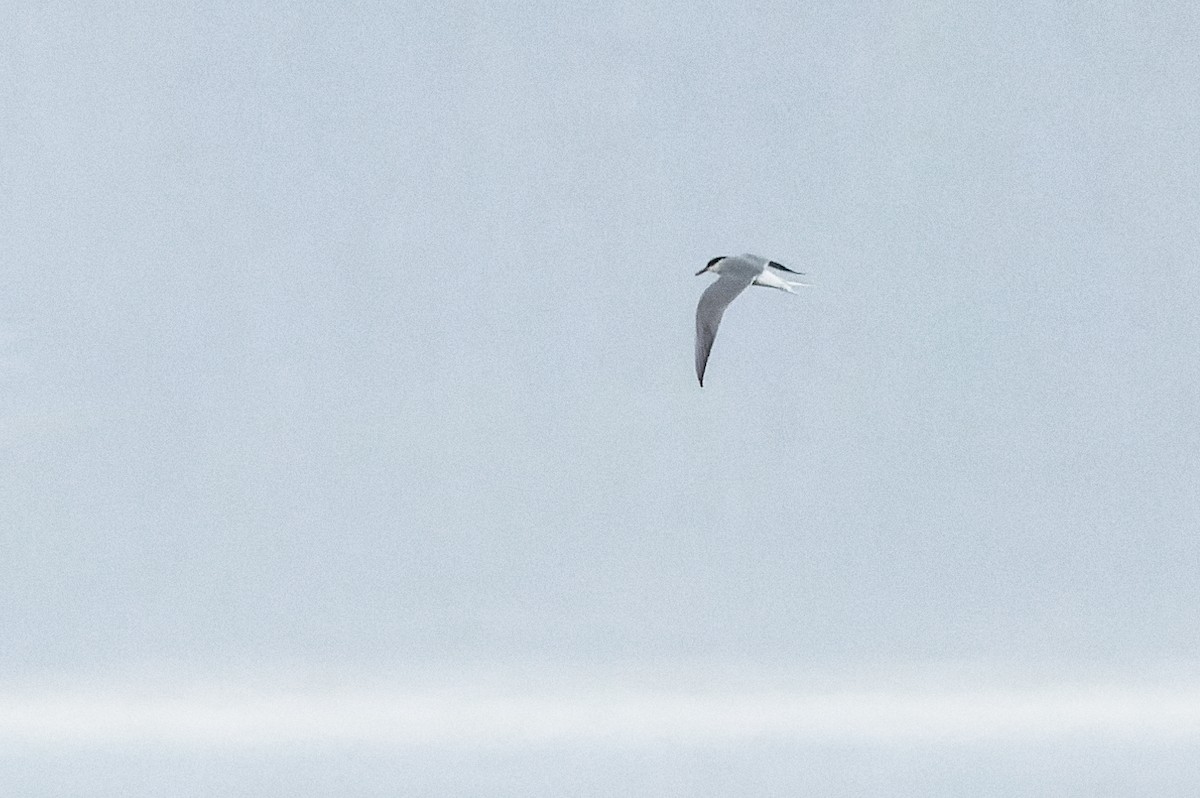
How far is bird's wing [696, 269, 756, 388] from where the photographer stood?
145 ft

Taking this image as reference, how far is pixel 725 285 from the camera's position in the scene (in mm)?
45406

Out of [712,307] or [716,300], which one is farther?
[716,300]

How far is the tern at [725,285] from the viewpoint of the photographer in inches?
1742

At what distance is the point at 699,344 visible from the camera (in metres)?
44.2

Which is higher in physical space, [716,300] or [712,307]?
[716,300]

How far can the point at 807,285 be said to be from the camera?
46.2 meters

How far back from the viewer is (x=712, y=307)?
147 feet

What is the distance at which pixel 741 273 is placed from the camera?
46.1 meters

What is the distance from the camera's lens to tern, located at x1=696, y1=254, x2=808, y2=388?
145 feet

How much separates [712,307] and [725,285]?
3.38 ft

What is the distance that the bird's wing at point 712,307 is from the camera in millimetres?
44156

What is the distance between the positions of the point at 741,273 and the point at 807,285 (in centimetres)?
174

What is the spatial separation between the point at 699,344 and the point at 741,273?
2.91 m
